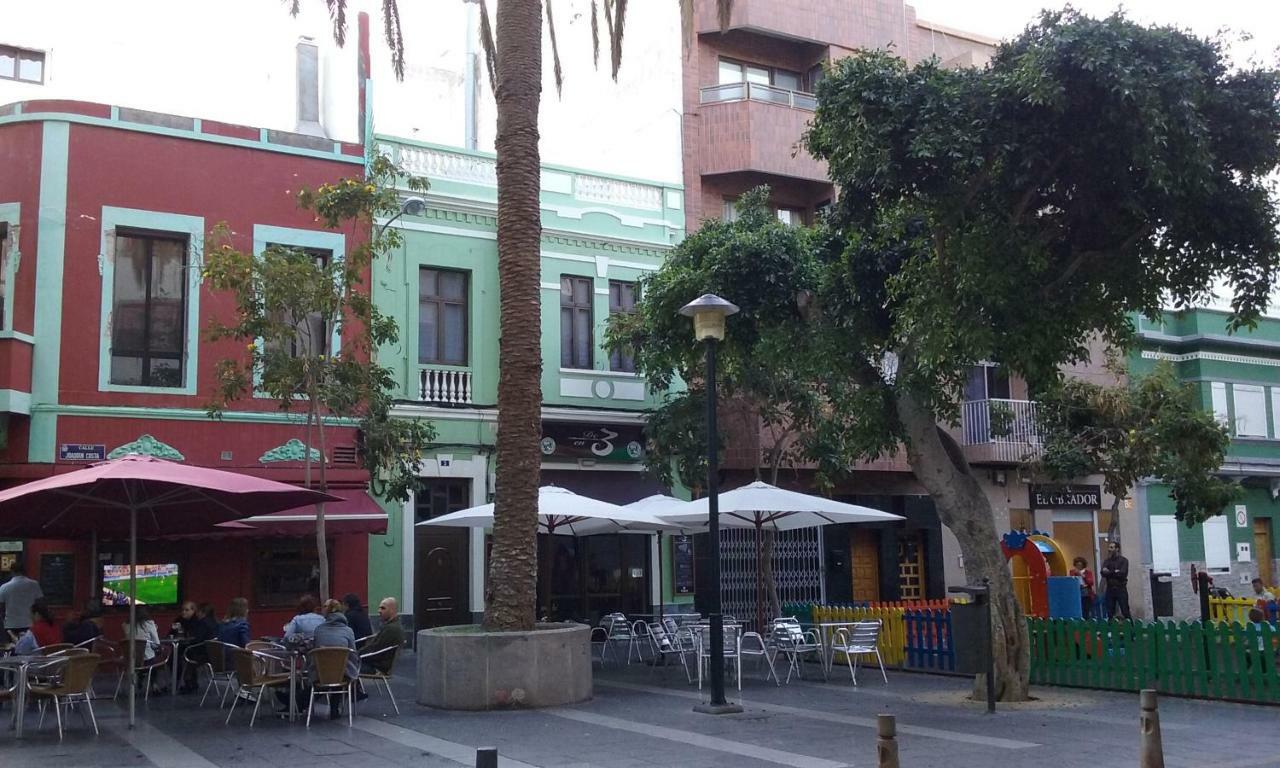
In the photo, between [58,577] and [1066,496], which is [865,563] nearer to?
[1066,496]

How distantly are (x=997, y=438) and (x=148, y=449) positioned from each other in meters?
17.7

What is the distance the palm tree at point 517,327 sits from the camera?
13547mm

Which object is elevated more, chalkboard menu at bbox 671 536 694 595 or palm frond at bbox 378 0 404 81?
palm frond at bbox 378 0 404 81

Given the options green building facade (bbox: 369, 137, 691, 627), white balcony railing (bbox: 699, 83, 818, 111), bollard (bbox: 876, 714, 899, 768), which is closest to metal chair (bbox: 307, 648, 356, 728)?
bollard (bbox: 876, 714, 899, 768)

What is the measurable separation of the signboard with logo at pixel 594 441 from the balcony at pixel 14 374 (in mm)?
8430

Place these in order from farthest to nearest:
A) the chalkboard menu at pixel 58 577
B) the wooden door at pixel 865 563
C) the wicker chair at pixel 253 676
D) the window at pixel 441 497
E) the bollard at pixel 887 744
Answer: the wooden door at pixel 865 563 → the window at pixel 441 497 → the chalkboard menu at pixel 58 577 → the wicker chair at pixel 253 676 → the bollard at pixel 887 744

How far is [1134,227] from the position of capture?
1306 cm

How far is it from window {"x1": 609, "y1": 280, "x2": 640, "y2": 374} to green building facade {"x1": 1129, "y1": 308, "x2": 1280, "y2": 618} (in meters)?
13.9

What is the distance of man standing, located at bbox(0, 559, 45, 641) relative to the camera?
16.0 m

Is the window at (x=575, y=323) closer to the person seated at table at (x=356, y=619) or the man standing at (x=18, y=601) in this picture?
the person seated at table at (x=356, y=619)

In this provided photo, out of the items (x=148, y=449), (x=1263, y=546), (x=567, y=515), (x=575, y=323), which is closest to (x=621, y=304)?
(x=575, y=323)

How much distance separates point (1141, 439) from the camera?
22.4m

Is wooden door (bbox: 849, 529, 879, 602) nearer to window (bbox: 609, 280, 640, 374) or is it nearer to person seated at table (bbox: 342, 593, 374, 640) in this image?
window (bbox: 609, 280, 640, 374)

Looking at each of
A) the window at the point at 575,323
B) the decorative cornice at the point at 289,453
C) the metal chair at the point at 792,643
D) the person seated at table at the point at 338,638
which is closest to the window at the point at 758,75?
the window at the point at 575,323
